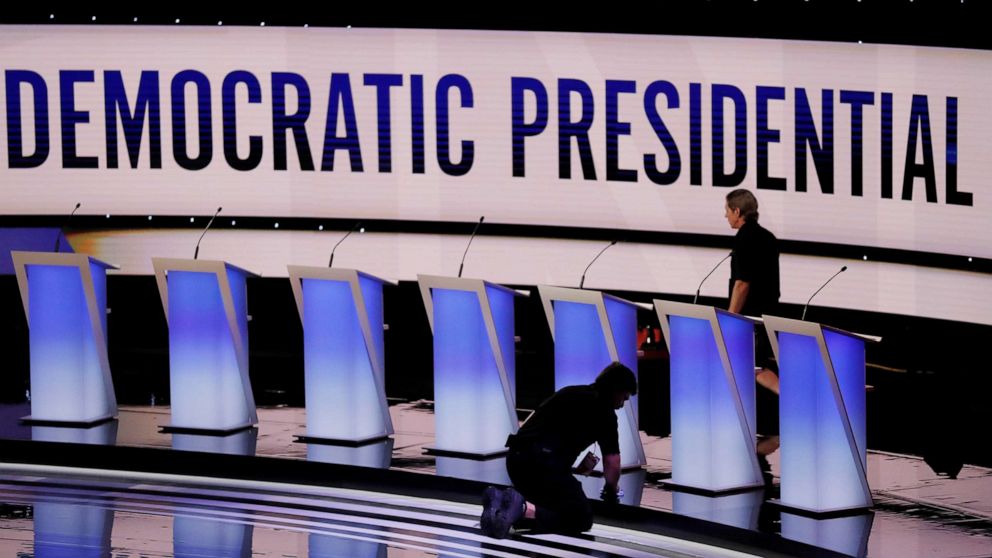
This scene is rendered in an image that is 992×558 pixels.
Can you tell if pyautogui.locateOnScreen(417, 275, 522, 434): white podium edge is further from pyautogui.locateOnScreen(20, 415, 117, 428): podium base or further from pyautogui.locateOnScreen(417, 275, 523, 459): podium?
pyautogui.locateOnScreen(20, 415, 117, 428): podium base

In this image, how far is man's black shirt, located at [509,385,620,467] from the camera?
7.48m

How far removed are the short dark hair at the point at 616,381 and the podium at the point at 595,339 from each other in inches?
36.3

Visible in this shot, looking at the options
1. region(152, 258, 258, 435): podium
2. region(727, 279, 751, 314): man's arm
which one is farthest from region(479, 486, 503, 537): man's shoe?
region(152, 258, 258, 435): podium

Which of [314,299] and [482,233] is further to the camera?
[482,233]

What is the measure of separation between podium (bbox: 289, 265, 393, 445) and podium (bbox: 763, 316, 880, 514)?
2.35 m

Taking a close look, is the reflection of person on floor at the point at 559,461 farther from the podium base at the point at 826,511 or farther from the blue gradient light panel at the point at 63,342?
the blue gradient light panel at the point at 63,342

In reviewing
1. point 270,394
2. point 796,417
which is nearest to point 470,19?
point 270,394

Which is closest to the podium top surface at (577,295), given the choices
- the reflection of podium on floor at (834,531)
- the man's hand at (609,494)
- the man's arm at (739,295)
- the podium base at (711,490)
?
the man's arm at (739,295)

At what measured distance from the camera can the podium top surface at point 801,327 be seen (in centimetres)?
749

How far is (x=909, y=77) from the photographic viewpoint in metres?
10.4

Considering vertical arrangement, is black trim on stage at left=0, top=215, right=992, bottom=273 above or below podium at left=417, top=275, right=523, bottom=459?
above

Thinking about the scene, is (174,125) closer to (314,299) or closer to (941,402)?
(314,299)

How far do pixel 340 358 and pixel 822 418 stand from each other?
2718 millimetres

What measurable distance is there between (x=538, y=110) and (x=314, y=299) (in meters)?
3.32
